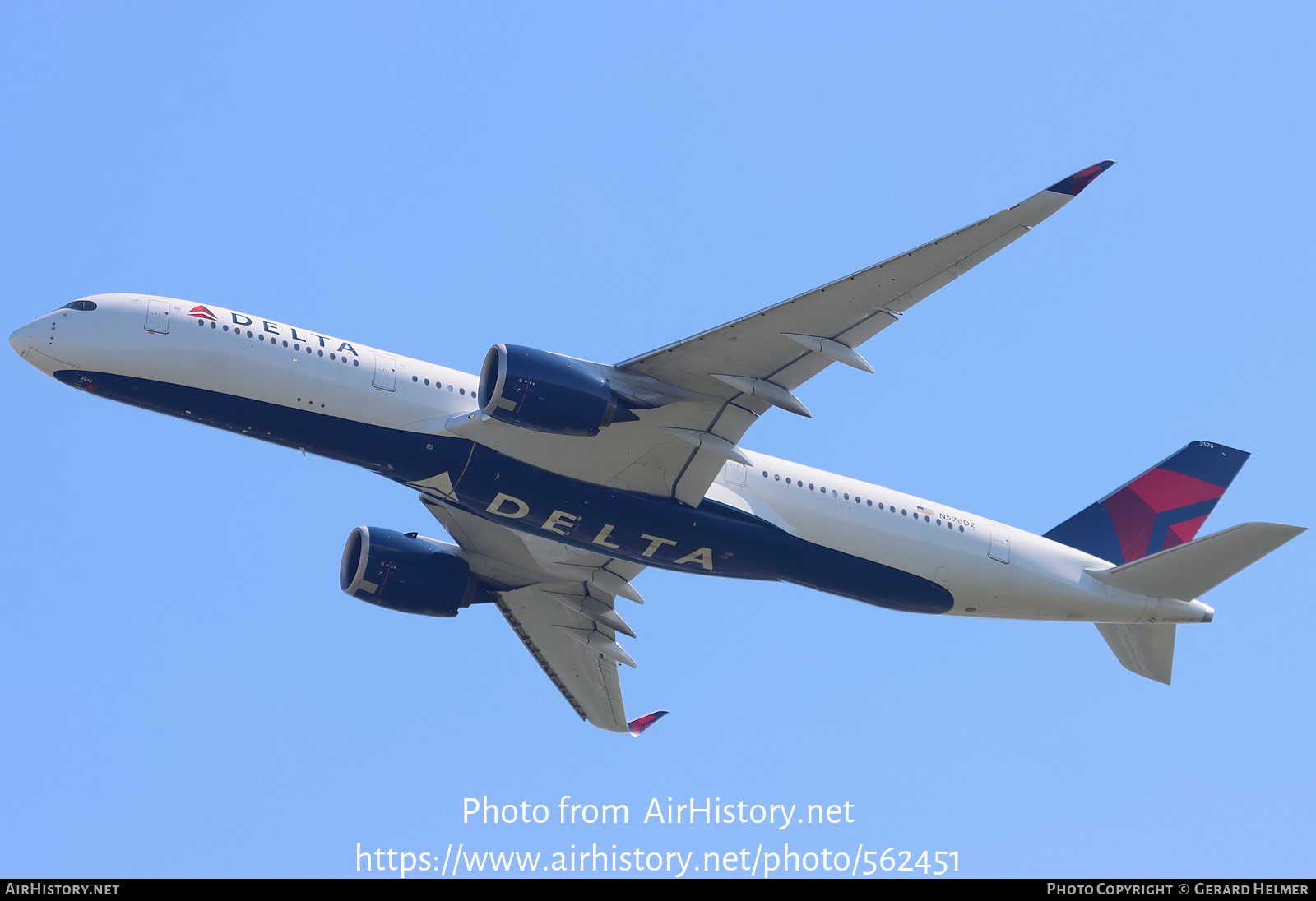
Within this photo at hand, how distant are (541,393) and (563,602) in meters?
11.3

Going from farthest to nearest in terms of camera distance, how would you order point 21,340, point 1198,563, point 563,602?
point 563,602, point 1198,563, point 21,340

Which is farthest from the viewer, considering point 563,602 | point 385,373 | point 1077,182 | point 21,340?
point 563,602

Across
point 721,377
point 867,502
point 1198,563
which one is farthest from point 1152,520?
point 721,377

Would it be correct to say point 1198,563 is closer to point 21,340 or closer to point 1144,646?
point 1144,646

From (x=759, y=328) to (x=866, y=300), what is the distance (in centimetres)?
224

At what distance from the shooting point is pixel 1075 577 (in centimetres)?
3247

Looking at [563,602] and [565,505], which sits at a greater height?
[563,602]

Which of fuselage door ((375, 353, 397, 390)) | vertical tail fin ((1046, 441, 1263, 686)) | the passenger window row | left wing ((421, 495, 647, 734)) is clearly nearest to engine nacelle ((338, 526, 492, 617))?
left wing ((421, 495, 647, 734))

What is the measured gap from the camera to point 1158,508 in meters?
35.5

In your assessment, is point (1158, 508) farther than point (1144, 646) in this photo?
Yes

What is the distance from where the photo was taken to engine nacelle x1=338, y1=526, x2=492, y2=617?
33875 millimetres

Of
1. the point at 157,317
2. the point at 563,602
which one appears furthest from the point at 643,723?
the point at 157,317

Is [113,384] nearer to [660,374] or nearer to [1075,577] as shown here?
[660,374]

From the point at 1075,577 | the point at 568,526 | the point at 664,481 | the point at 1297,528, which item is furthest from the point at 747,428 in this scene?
the point at 1297,528
